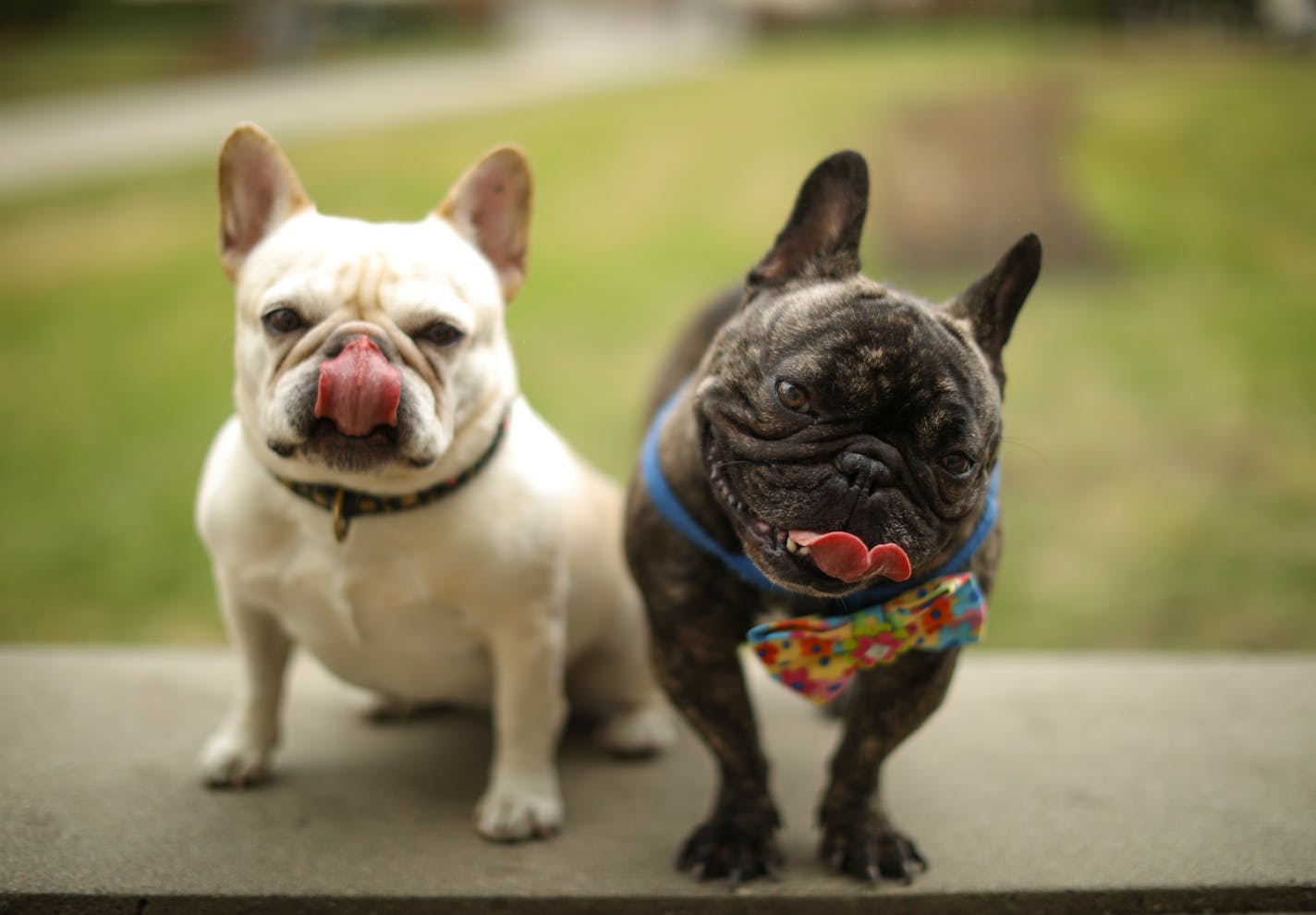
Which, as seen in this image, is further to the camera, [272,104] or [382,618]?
[272,104]

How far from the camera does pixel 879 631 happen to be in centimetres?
186

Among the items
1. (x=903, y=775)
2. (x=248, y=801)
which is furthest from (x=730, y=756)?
(x=248, y=801)

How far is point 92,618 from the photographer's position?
4191 mm

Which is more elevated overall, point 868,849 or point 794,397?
point 794,397

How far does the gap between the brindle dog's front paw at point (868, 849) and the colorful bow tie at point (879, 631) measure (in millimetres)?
296

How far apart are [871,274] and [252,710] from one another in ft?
9.42

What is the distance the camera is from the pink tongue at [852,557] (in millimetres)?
1587

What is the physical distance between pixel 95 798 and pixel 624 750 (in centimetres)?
101

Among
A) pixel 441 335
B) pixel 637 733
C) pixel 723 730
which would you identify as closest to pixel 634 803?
pixel 637 733

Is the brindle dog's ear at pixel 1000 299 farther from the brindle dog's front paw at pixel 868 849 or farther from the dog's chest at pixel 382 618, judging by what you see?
the dog's chest at pixel 382 618

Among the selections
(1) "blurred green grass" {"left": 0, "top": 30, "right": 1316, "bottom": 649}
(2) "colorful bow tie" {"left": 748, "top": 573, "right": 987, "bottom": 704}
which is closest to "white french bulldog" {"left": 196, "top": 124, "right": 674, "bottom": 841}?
(2) "colorful bow tie" {"left": 748, "top": 573, "right": 987, "bottom": 704}

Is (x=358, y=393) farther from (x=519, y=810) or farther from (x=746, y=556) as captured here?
(x=519, y=810)

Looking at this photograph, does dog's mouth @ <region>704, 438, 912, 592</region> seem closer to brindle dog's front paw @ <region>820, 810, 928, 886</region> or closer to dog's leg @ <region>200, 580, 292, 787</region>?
brindle dog's front paw @ <region>820, 810, 928, 886</region>

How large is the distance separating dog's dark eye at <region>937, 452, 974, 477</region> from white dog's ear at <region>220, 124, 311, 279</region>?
116 cm
